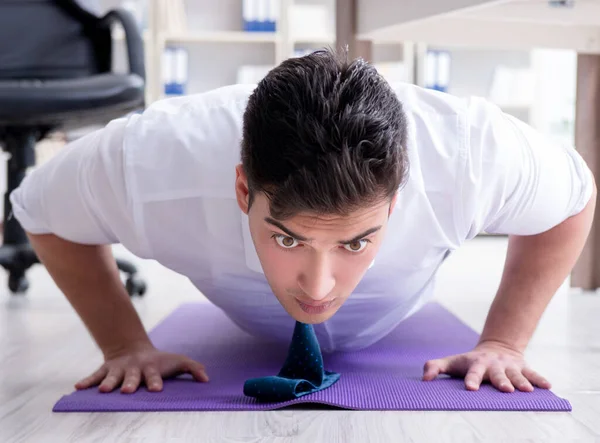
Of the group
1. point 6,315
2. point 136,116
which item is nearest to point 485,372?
point 136,116

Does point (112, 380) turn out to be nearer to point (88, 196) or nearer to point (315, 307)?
point (88, 196)

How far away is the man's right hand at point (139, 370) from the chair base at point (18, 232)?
0.97 m

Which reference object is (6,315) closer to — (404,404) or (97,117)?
(97,117)

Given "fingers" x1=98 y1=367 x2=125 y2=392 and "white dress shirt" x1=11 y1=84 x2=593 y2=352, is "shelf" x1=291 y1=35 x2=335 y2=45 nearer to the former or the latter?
"white dress shirt" x1=11 y1=84 x2=593 y2=352

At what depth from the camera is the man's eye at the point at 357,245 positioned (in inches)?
35.4

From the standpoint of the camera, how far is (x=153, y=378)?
1.14 m

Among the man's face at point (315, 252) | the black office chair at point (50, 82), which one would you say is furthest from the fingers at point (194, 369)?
the black office chair at point (50, 82)

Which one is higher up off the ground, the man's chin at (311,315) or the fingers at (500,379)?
the man's chin at (311,315)

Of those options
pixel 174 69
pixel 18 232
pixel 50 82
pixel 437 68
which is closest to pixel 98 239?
pixel 50 82

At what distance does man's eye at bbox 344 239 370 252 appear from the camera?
2.95 ft

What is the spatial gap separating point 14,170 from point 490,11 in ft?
4.33

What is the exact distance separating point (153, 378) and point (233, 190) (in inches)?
11.1

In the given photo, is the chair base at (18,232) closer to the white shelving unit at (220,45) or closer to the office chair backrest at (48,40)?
the office chair backrest at (48,40)

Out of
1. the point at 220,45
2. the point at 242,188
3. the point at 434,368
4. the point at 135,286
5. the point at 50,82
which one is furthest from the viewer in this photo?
the point at 220,45
